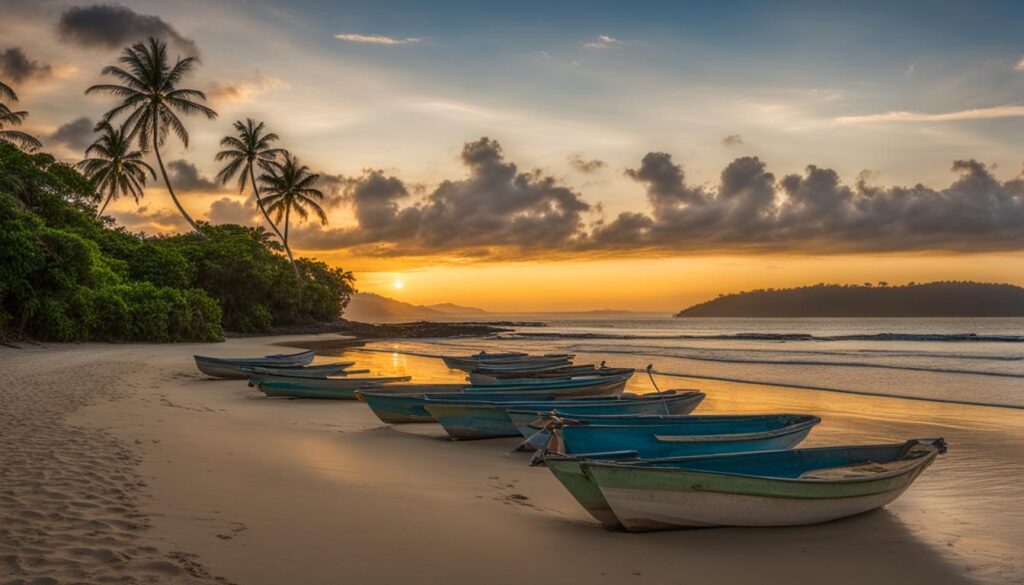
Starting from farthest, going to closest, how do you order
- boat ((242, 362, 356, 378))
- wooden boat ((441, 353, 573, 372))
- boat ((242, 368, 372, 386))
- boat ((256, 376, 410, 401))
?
wooden boat ((441, 353, 573, 372)), boat ((242, 362, 356, 378)), boat ((242, 368, 372, 386)), boat ((256, 376, 410, 401))

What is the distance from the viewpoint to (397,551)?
16.8 ft

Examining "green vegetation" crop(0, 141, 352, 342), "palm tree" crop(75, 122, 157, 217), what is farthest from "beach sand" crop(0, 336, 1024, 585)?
"palm tree" crop(75, 122, 157, 217)

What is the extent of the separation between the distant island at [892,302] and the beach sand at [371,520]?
462 ft

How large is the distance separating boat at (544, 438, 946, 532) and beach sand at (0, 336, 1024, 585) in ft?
0.51

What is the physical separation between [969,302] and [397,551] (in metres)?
153

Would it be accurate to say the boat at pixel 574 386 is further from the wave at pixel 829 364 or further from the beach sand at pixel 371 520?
the wave at pixel 829 364

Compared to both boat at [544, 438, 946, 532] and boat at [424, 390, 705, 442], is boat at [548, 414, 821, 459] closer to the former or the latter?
boat at [544, 438, 946, 532]

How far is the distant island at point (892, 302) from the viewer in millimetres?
128638

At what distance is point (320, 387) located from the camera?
1554 centimetres

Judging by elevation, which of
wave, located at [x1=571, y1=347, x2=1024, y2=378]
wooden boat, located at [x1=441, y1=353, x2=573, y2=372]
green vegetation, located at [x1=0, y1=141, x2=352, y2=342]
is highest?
green vegetation, located at [x1=0, y1=141, x2=352, y2=342]

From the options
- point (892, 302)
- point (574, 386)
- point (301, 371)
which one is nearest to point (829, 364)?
point (574, 386)

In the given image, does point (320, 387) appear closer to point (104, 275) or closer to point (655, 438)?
point (655, 438)

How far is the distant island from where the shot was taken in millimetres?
128638

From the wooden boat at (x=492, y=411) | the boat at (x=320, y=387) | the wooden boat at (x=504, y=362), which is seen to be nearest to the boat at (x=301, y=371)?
the boat at (x=320, y=387)
